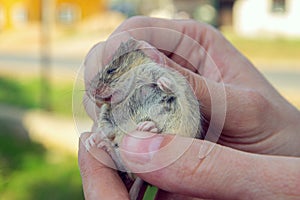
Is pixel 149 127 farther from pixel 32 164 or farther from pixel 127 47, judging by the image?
pixel 32 164

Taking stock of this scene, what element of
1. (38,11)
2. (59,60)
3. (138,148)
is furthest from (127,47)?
(38,11)

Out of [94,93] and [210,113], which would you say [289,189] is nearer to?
[210,113]

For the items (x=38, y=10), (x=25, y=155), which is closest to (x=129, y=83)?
(x=25, y=155)

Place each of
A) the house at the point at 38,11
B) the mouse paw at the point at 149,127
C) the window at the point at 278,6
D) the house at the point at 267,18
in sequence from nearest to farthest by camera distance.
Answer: the mouse paw at the point at 149,127, the house at the point at 38,11, the house at the point at 267,18, the window at the point at 278,6

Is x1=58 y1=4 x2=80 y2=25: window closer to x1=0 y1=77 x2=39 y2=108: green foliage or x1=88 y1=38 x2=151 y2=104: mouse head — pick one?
x1=0 y1=77 x2=39 y2=108: green foliage

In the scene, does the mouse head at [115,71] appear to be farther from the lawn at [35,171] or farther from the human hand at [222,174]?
the lawn at [35,171]

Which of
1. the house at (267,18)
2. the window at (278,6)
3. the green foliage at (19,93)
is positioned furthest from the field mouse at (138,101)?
the window at (278,6)

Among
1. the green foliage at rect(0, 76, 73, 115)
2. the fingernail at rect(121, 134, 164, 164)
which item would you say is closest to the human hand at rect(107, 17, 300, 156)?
the fingernail at rect(121, 134, 164, 164)
